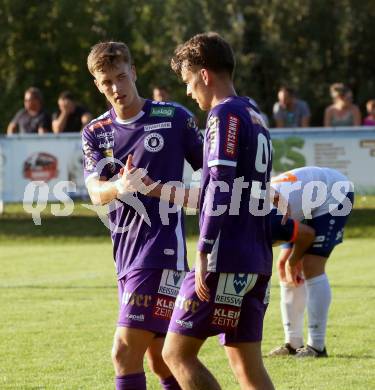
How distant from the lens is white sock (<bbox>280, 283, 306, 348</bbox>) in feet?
29.7

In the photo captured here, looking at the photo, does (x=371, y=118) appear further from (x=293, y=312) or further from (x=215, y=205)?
(x=215, y=205)

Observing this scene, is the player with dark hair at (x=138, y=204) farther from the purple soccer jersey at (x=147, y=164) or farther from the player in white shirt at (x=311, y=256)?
the player in white shirt at (x=311, y=256)

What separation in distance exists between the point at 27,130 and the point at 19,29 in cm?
1273

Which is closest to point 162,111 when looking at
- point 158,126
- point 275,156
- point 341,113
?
point 158,126

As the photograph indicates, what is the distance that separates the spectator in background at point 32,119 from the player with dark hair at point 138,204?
48.0 feet

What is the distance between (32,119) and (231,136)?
16.1 metres

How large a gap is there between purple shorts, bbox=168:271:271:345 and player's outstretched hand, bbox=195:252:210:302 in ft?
0.16

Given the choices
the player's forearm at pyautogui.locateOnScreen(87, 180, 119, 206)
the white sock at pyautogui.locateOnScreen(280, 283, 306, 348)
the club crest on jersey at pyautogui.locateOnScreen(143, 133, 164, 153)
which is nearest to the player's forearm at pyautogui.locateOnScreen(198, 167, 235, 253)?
the player's forearm at pyautogui.locateOnScreen(87, 180, 119, 206)

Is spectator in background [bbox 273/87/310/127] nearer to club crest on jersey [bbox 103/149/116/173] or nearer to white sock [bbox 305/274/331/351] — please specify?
white sock [bbox 305/274/331/351]

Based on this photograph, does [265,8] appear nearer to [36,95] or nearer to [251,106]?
[36,95]

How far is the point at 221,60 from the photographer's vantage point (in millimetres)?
5500

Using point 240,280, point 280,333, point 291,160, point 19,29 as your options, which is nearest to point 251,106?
point 240,280

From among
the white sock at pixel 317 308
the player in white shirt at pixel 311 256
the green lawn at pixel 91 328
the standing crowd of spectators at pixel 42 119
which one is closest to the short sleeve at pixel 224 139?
the green lawn at pixel 91 328

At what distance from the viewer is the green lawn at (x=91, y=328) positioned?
7879mm
